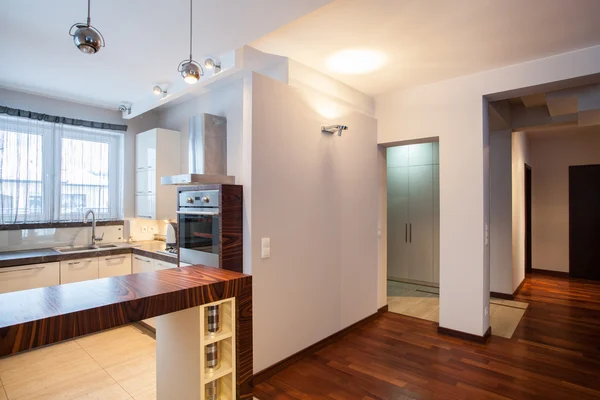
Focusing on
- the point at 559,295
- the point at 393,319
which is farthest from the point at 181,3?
the point at 559,295

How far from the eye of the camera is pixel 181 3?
83.9 inches

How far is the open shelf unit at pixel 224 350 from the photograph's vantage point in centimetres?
194

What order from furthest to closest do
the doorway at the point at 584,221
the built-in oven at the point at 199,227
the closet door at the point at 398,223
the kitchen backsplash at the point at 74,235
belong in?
the doorway at the point at 584,221
the closet door at the point at 398,223
the kitchen backsplash at the point at 74,235
the built-in oven at the point at 199,227

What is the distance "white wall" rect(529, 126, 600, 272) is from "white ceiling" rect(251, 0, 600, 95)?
4.45m

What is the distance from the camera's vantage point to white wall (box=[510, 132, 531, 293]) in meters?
5.15

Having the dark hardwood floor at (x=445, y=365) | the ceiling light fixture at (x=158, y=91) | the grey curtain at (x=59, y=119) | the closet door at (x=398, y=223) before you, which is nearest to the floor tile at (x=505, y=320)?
the dark hardwood floor at (x=445, y=365)

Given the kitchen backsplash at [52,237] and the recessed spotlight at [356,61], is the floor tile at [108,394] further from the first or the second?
the recessed spotlight at [356,61]

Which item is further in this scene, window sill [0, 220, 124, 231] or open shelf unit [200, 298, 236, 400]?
window sill [0, 220, 124, 231]

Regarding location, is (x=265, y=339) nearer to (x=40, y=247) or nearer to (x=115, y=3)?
(x=115, y=3)

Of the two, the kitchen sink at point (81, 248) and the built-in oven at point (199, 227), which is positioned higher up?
the built-in oven at point (199, 227)

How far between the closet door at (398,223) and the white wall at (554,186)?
3.13 metres

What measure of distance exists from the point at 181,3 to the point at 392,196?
489 cm

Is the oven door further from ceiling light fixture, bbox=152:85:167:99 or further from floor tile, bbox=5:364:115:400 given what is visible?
ceiling light fixture, bbox=152:85:167:99

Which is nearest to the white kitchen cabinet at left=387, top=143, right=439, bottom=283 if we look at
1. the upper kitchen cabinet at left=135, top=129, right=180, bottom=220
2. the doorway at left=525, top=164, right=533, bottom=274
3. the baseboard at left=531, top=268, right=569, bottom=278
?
the doorway at left=525, top=164, right=533, bottom=274
